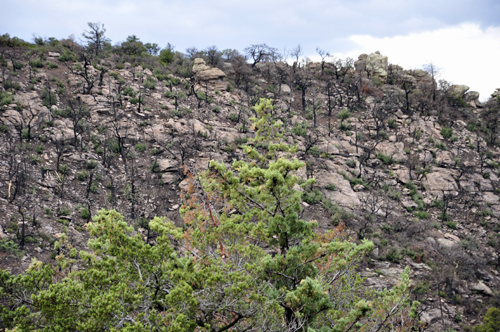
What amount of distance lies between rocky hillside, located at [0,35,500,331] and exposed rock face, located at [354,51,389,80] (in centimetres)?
490

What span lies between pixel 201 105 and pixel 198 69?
793 cm

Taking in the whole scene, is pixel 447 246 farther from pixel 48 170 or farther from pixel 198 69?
pixel 198 69

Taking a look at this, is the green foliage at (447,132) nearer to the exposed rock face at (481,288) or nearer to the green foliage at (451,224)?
the green foliage at (451,224)

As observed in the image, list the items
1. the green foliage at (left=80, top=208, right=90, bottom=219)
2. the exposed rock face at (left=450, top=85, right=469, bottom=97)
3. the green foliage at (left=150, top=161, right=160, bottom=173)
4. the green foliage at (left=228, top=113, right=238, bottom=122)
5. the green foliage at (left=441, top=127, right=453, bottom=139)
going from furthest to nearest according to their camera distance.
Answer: the exposed rock face at (left=450, top=85, right=469, bottom=97) → the green foliage at (left=441, top=127, right=453, bottom=139) → the green foliage at (left=228, top=113, right=238, bottom=122) → the green foliage at (left=150, top=161, right=160, bottom=173) → the green foliage at (left=80, top=208, right=90, bottom=219)

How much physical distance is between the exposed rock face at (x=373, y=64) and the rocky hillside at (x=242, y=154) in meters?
4.90

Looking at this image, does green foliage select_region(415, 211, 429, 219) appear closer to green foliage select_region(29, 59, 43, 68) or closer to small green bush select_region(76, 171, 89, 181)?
small green bush select_region(76, 171, 89, 181)

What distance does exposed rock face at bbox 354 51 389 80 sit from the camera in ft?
142

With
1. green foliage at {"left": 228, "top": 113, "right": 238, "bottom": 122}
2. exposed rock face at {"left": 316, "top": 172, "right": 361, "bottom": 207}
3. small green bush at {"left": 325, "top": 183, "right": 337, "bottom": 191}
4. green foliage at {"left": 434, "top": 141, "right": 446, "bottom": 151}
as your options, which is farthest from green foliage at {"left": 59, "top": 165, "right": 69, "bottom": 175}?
green foliage at {"left": 434, "top": 141, "right": 446, "bottom": 151}

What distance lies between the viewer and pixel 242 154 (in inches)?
910

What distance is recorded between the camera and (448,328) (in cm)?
1375

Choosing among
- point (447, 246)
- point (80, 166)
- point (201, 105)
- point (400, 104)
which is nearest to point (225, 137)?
point (201, 105)

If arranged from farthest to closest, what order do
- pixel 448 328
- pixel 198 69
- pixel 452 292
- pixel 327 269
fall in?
pixel 198 69
pixel 452 292
pixel 448 328
pixel 327 269

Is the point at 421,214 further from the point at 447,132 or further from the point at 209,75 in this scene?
the point at 209,75

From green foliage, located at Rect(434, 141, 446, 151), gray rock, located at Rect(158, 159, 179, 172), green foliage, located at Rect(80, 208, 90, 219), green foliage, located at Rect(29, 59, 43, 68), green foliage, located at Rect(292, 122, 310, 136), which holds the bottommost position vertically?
green foliage, located at Rect(80, 208, 90, 219)
